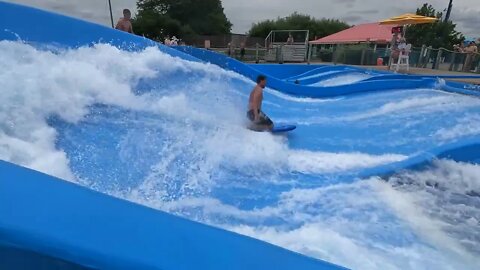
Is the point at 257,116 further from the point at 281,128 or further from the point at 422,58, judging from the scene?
the point at 422,58

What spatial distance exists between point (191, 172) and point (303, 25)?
5509 centimetres

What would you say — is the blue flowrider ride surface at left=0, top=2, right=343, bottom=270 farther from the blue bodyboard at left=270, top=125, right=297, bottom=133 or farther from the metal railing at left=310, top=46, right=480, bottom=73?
the metal railing at left=310, top=46, right=480, bottom=73

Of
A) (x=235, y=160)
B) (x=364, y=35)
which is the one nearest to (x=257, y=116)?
(x=235, y=160)

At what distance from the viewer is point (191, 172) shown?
3.96m

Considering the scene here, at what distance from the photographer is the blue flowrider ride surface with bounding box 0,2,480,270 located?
3.13 feet

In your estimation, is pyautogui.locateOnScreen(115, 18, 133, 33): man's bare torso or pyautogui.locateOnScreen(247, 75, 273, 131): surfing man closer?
pyautogui.locateOnScreen(247, 75, 273, 131): surfing man

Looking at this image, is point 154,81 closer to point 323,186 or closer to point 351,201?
point 323,186

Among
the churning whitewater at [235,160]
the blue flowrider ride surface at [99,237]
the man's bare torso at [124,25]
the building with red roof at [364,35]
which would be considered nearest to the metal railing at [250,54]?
the man's bare torso at [124,25]

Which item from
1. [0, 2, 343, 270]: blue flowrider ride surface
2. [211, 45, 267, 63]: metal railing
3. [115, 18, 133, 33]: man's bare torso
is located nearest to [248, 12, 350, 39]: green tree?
[211, 45, 267, 63]: metal railing

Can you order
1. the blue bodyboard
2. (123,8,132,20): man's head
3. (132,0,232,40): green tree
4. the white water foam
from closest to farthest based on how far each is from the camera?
the blue bodyboard, (123,8,132,20): man's head, the white water foam, (132,0,232,40): green tree

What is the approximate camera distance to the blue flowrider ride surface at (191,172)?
0.96 m

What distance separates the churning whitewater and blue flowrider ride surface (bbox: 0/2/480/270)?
0.02m

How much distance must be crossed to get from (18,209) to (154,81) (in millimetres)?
5669

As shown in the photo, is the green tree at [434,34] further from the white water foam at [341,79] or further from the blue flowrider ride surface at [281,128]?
the blue flowrider ride surface at [281,128]
